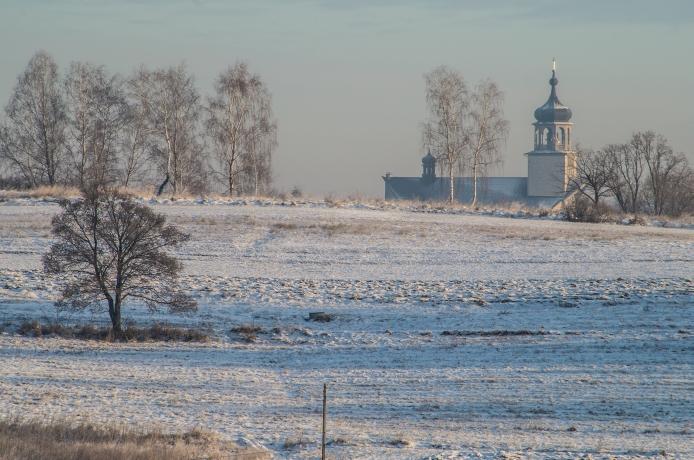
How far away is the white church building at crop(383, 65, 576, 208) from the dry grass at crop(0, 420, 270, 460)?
280 ft

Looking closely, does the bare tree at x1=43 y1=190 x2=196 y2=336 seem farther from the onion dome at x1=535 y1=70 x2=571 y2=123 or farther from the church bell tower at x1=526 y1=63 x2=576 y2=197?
the onion dome at x1=535 y1=70 x2=571 y2=123

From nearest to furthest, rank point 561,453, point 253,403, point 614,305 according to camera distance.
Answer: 1. point 561,453
2. point 253,403
3. point 614,305

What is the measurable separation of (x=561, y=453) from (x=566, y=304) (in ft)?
40.1

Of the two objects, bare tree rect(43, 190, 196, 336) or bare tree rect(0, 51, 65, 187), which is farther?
bare tree rect(0, 51, 65, 187)

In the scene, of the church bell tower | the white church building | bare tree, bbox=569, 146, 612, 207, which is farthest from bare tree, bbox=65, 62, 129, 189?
the church bell tower

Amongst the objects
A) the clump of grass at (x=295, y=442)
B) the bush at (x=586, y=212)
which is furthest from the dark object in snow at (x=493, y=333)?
the bush at (x=586, y=212)

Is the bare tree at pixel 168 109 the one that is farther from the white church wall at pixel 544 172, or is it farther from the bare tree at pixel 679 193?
the white church wall at pixel 544 172

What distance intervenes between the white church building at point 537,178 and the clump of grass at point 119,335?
77.2 meters

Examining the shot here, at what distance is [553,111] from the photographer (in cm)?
12875

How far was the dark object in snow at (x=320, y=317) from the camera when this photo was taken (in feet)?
71.7

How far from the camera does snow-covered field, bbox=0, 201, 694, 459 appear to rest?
42.3ft

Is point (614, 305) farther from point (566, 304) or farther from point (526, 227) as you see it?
point (526, 227)

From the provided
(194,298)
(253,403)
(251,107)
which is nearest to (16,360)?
(253,403)

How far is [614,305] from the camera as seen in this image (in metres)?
23.3
